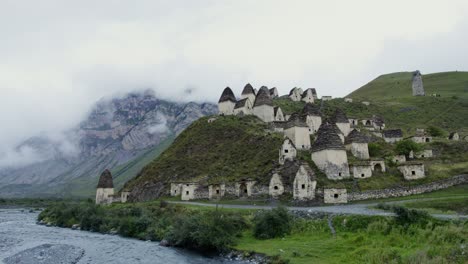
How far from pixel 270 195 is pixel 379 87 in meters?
145

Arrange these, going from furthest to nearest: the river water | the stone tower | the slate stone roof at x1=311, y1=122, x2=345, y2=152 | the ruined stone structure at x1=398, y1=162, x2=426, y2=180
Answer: the stone tower < the slate stone roof at x1=311, y1=122, x2=345, y2=152 < the ruined stone structure at x1=398, y1=162, x2=426, y2=180 < the river water

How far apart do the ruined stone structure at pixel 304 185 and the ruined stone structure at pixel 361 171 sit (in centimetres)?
692

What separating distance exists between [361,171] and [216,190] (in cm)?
2014

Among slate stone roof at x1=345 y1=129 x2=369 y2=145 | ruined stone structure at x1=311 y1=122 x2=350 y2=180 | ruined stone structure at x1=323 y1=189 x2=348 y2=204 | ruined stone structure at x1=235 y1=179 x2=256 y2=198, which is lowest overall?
ruined stone structure at x1=323 y1=189 x2=348 y2=204

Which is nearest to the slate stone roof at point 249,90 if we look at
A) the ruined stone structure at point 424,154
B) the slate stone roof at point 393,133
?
the slate stone roof at point 393,133

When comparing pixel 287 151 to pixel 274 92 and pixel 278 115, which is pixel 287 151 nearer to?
pixel 278 115

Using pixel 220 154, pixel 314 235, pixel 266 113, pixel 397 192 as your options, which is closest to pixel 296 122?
pixel 220 154

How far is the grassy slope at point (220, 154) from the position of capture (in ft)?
207

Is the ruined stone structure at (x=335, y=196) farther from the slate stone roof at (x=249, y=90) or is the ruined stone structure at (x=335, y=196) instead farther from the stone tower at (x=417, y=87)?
the stone tower at (x=417, y=87)

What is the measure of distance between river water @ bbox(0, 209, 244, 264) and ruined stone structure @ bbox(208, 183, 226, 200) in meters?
14.8

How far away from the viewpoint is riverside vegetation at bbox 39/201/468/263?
81.6 ft

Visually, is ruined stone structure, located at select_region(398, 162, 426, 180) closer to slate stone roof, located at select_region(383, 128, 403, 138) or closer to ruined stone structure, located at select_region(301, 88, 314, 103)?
slate stone roof, located at select_region(383, 128, 403, 138)

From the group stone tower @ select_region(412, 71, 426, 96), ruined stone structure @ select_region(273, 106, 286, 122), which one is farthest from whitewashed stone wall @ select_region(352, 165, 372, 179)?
stone tower @ select_region(412, 71, 426, 96)

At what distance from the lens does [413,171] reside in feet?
168
